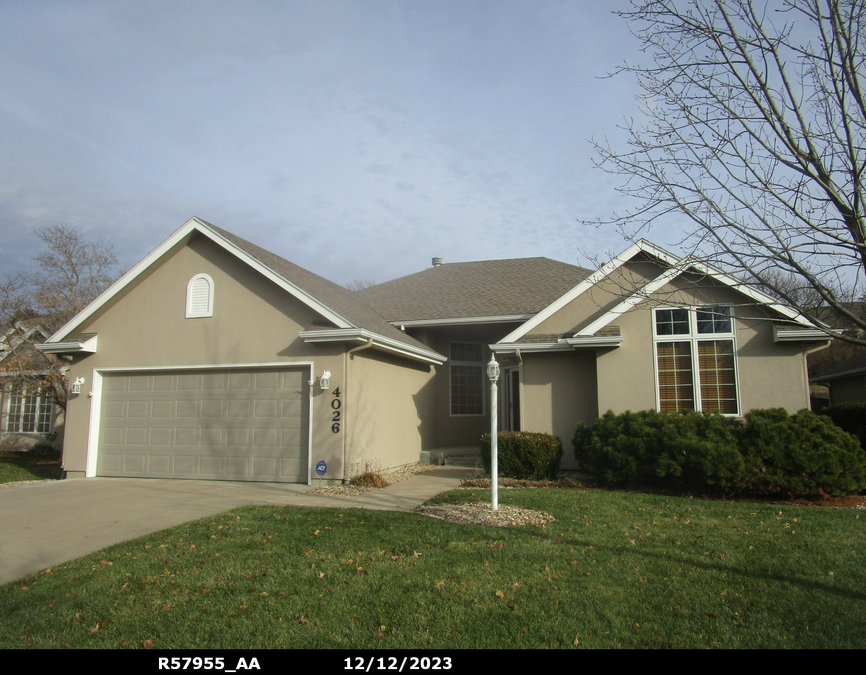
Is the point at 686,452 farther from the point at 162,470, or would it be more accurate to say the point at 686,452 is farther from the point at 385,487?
the point at 162,470

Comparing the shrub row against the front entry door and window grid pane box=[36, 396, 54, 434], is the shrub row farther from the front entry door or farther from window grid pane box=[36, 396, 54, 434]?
window grid pane box=[36, 396, 54, 434]

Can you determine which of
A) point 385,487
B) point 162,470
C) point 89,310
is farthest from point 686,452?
point 89,310

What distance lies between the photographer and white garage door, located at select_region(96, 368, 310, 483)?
1238cm

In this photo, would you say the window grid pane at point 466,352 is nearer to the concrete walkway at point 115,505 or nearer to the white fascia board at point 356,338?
the white fascia board at point 356,338

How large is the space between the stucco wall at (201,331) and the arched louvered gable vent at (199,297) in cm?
12

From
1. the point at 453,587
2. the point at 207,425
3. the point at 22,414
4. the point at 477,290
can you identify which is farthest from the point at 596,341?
the point at 22,414

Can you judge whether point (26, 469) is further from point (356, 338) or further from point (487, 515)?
point (487, 515)

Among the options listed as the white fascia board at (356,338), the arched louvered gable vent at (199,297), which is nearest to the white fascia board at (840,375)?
the white fascia board at (356,338)

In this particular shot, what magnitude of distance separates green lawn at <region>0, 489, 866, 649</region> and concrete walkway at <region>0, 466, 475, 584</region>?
725mm

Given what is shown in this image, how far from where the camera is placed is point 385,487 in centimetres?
1180

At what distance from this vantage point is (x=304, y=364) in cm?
1238

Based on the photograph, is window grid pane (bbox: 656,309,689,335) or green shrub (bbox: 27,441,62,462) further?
green shrub (bbox: 27,441,62,462)

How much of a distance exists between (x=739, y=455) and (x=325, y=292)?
29.9 ft

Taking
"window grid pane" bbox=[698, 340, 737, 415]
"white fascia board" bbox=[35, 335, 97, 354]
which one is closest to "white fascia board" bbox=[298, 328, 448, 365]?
"white fascia board" bbox=[35, 335, 97, 354]
